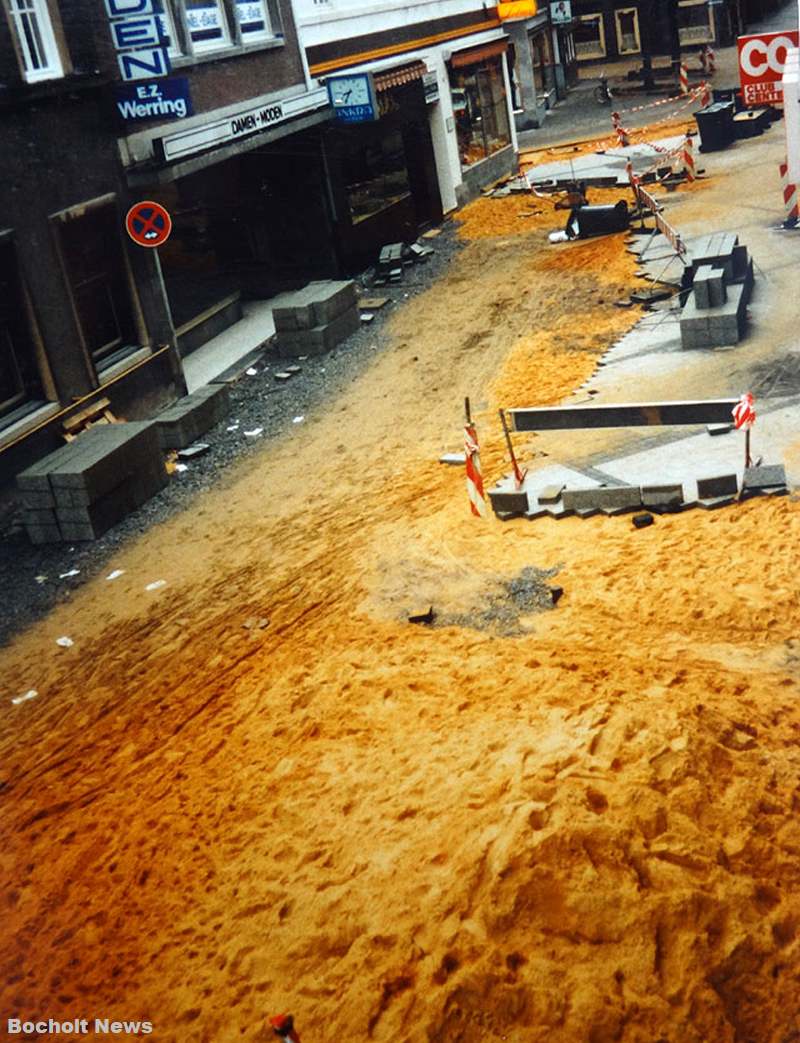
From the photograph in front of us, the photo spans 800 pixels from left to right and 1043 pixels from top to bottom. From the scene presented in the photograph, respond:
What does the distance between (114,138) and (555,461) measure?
→ 8310 millimetres

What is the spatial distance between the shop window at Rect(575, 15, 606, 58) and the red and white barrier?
4595cm

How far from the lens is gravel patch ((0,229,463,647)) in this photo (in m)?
11.7

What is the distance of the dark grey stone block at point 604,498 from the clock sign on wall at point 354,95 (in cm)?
1354

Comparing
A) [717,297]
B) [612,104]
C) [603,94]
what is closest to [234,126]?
[717,297]

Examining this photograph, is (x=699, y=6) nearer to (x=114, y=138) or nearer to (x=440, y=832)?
(x=114, y=138)

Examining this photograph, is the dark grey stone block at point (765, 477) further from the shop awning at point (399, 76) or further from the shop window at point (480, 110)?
the shop window at point (480, 110)

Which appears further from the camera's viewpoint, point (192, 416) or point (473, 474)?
point (192, 416)

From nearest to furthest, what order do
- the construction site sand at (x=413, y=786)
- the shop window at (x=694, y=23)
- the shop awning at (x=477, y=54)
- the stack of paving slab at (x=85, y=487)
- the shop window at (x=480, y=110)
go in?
the construction site sand at (x=413, y=786), the stack of paving slab at (x=85, y=487), the shop awning at (x=477, y=54), the shop window at (x=480, y=110), the shop window at (x=694, y=23)

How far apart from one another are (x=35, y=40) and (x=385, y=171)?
1292cm

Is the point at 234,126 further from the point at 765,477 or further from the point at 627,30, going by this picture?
the point at 627,30

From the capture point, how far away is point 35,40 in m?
13.9

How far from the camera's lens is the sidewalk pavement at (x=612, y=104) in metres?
37.2

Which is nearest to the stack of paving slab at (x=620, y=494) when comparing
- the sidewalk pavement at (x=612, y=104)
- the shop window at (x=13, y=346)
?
the shop window at (x=13, y=346)
